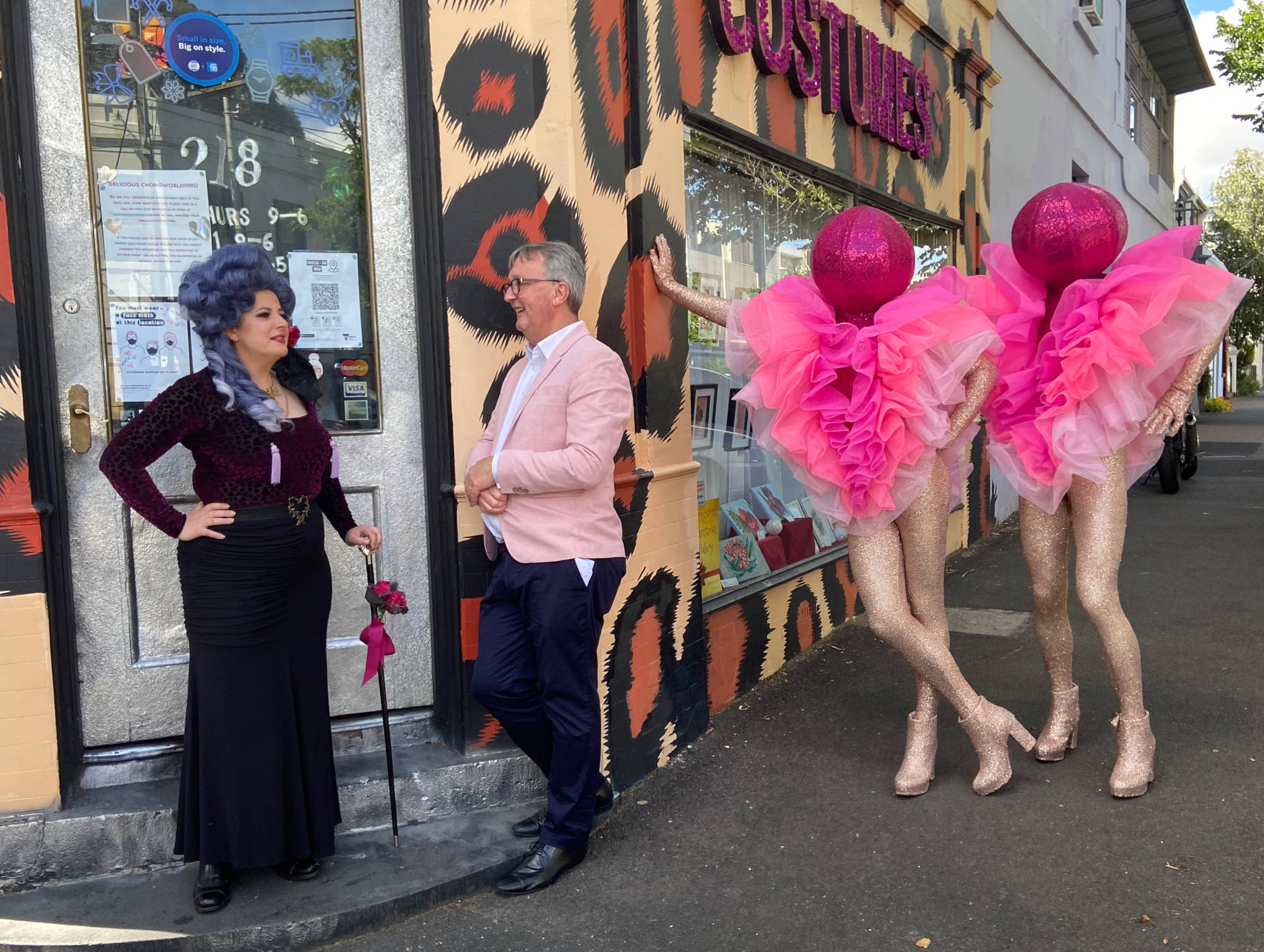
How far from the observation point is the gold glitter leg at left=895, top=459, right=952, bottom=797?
11.5 ft

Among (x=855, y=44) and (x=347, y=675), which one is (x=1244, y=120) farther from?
Result: (x=347, y=675)

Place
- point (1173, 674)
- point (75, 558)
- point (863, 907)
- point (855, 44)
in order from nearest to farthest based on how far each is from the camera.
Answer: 1. point (863, 907)
2. point (75, 558)
3. point (1173, 674)
4. point (855, 44)

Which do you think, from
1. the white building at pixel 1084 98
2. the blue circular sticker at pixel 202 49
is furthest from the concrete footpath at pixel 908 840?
the white building at pixel 1084 98

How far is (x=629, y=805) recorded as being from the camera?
375 cm

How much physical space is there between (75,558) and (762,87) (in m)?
3.79

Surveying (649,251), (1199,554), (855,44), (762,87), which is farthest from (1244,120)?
(649,251)

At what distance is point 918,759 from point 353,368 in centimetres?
245

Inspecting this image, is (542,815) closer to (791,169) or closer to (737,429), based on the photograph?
(737,429)

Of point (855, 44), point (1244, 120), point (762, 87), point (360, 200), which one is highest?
point (1244, 120)

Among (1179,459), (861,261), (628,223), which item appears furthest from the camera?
(1179,459)

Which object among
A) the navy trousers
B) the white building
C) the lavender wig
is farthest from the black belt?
the white building

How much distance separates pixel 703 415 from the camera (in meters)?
5.01

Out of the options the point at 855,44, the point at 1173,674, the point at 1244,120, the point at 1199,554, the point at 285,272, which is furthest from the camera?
the point at 1244,120

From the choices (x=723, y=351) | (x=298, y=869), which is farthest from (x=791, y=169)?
(x=298, y=869)
